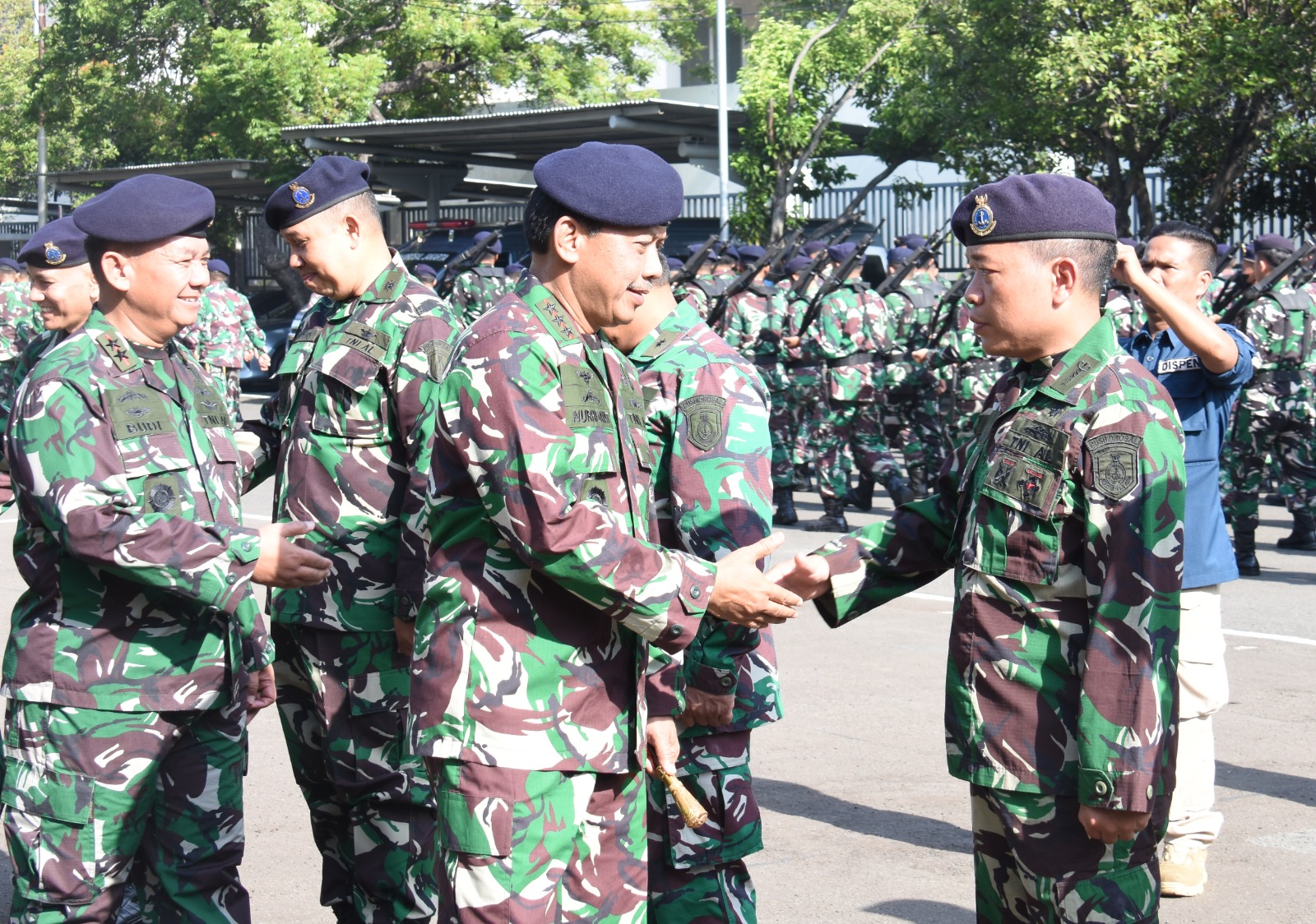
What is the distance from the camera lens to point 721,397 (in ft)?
11.8

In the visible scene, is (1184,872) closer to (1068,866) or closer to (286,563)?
(1068,866)

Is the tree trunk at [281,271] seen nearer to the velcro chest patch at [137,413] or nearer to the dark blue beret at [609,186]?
the velcro chest patch at [137,413]

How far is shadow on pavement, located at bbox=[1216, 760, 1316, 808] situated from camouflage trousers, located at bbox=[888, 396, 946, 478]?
7.48 metres

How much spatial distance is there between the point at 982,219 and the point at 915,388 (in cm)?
1027

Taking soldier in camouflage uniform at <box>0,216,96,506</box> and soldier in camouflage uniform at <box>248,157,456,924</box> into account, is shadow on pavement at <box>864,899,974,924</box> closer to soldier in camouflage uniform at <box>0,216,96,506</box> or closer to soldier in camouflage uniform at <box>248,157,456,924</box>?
soldier in camouflage uniform at <box>248,157,456,924</box>

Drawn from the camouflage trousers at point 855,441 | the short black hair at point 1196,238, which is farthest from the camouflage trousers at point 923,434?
the short black hair at point 1196,238

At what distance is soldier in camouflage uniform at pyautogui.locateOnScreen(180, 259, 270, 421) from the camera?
1583 centimetres

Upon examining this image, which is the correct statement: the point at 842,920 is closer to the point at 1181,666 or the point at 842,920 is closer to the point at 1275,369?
the point at 1181,666

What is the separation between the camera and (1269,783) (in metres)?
5.67

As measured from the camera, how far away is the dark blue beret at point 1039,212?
304cm

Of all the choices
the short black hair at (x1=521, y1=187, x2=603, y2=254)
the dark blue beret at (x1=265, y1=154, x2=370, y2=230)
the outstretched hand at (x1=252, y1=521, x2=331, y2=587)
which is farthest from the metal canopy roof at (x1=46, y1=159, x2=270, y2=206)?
the short black hair at (x1=521, y1=187, x2=603, y2=254)

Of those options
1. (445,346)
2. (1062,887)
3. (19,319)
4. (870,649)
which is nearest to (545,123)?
(19,319)

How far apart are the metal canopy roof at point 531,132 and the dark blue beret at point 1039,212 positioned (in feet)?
62.5

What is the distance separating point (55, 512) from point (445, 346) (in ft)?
3.71
